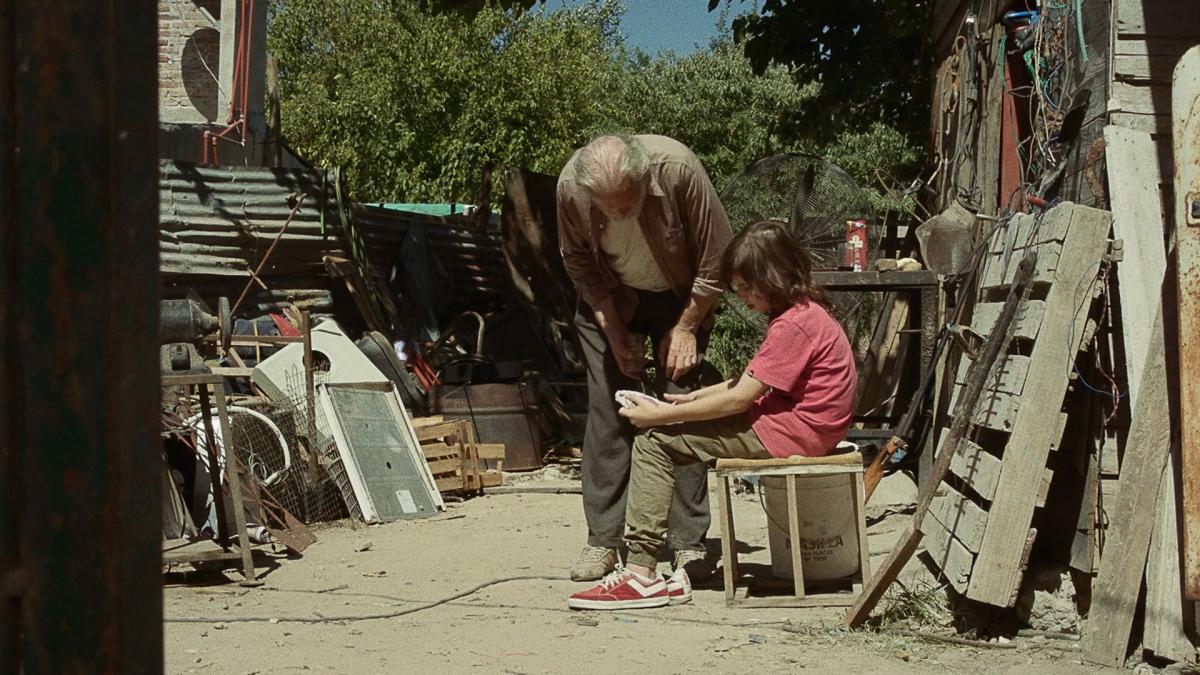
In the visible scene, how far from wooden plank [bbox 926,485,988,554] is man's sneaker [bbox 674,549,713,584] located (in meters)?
0.99

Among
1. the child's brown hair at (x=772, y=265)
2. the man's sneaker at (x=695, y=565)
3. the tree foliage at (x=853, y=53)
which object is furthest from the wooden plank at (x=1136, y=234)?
the tree foliage at (x=853, y=53)

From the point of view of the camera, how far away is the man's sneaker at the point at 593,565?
18.2ft

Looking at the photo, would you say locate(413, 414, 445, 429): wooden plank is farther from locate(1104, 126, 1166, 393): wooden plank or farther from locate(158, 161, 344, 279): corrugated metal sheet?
locate(1104, 126, 1166, 393): wooden plank

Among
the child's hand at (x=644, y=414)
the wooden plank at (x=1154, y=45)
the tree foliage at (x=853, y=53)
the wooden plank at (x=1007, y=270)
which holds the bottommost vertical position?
the child's hand at (x=644, y=414)

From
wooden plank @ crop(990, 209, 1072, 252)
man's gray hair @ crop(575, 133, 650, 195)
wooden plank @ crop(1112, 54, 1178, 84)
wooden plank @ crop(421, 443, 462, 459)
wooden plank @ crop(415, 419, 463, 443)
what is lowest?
wooden plank @ crop(421, 443, 462, 459)

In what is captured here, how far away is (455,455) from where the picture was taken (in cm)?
886

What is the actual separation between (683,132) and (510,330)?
1233cm

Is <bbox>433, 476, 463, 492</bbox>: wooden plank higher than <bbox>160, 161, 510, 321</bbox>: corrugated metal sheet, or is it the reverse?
<bbox>160, 161, 510, 321</bbox>: corrugated metal sheet

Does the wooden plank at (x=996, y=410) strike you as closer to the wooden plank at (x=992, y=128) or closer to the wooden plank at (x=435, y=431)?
the wooden plank at (x=992, y=128)

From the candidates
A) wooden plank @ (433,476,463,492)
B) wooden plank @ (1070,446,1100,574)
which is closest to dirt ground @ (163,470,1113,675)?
wooden plank @ (1070,446,1100,574)

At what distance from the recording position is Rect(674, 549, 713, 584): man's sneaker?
5602mm

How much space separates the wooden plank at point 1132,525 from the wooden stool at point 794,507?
0.99 m

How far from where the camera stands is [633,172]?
16.8 ft

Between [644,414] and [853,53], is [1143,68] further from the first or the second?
[853,53]
